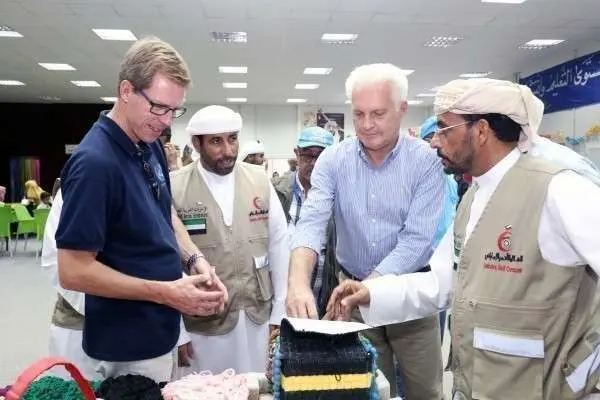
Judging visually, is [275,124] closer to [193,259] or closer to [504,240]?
[193,259]

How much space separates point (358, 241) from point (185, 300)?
86 cm

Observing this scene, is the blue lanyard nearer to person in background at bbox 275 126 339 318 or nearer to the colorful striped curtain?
person in background at bbox 275 126 339 318

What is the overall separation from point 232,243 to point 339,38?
7.83 m

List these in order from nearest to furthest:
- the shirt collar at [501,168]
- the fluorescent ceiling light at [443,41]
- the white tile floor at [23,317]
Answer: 1. the shirt collar at [501,168]
2. the white tile floor at [23,317]
3. the fluorescent ceiling light at [443,41]

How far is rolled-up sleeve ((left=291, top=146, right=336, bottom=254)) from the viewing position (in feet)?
6.43

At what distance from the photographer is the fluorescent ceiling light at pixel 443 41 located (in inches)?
372

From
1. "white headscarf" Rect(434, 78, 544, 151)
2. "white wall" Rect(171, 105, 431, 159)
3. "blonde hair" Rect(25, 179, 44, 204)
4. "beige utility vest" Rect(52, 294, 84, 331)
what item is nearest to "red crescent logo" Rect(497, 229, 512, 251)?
"white headscarf" Rect(434, 78, 544, 151)

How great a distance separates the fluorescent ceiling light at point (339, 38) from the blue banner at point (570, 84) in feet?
14.7

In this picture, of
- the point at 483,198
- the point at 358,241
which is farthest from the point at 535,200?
the point at 358,241

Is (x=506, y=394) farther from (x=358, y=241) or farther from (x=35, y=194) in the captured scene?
(x=35, y=194)

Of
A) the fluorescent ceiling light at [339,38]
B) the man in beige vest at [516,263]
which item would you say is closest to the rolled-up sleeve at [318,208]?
the man in beige vest at [516,263]

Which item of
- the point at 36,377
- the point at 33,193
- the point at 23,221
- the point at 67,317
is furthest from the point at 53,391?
the point at 33,193

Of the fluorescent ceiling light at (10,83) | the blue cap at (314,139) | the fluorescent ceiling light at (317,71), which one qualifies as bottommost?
the blue cap at (314,139)

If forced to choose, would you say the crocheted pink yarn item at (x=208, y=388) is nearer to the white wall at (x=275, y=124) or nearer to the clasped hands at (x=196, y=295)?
the clasped hands at (x=196, y=295)
